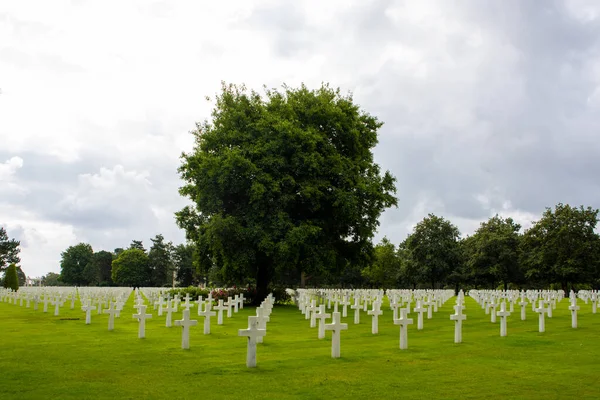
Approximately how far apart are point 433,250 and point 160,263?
160ft

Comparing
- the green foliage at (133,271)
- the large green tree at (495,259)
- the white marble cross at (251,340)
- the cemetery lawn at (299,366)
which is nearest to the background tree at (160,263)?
the green foliage at (133,271)

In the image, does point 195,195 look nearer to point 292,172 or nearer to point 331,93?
point 292,172

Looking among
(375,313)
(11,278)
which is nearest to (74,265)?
(11,278)

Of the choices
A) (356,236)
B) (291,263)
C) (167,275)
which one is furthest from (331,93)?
(167,275)

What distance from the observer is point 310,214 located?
31.6 metres

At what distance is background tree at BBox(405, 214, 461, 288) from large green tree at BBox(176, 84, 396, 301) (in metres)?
35.8

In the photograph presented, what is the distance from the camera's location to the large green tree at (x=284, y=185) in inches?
1110

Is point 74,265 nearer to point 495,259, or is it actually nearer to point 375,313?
point 495,259

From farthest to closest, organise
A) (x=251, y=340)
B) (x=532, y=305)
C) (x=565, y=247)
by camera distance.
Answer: (x=565, y=247)
(x=532, y=305)
(x=251, y=340)

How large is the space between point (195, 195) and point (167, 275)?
64145mm

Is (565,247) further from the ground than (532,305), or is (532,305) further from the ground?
(565,247)

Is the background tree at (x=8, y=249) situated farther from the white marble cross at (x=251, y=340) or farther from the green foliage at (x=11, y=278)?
the white marble cross at (x=251, y=340)

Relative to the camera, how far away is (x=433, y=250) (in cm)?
6762

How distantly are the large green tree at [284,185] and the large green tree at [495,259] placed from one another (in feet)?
119
